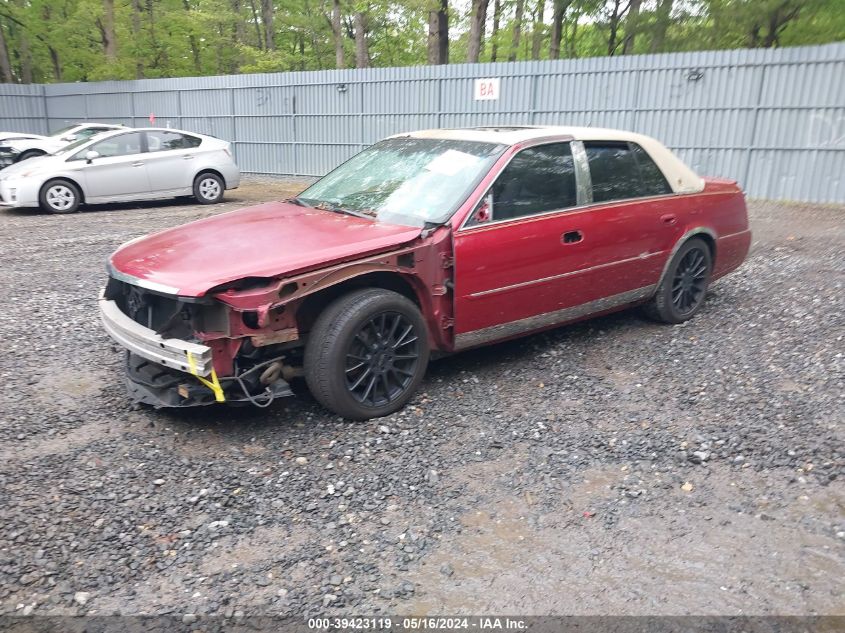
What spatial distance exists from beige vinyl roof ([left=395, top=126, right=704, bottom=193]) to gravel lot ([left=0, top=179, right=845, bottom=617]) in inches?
55.0

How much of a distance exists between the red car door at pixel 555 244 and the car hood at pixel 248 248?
550 millimetres

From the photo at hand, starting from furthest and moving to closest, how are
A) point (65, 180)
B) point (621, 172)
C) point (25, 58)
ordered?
point (25, 58) < point (65, 180) < point (621, 172)

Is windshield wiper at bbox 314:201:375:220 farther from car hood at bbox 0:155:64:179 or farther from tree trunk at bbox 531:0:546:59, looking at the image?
tree trunk at bbox 531:0:546:59

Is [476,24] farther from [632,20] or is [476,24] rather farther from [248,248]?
[248,248]

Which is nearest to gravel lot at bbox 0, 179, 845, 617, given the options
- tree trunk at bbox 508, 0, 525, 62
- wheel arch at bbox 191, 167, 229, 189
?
wheel arch at bbox 191, 167, 229, 189

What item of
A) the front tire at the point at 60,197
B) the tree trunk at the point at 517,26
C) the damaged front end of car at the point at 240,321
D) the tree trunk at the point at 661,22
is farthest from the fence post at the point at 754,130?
the tree trunk at the point at 517,26

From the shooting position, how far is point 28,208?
1209 centimetres

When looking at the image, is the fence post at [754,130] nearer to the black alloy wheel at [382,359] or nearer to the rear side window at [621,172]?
the rear side window at [621,172]

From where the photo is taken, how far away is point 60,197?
11242 millimetres

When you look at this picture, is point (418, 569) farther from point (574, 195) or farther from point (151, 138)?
point (151, 138)

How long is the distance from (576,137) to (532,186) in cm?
70

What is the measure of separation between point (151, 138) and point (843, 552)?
39.6ft

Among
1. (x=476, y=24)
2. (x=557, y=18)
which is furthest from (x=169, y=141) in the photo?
(x=557, y=18)

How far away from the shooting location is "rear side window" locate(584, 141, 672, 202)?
5.00 metres
